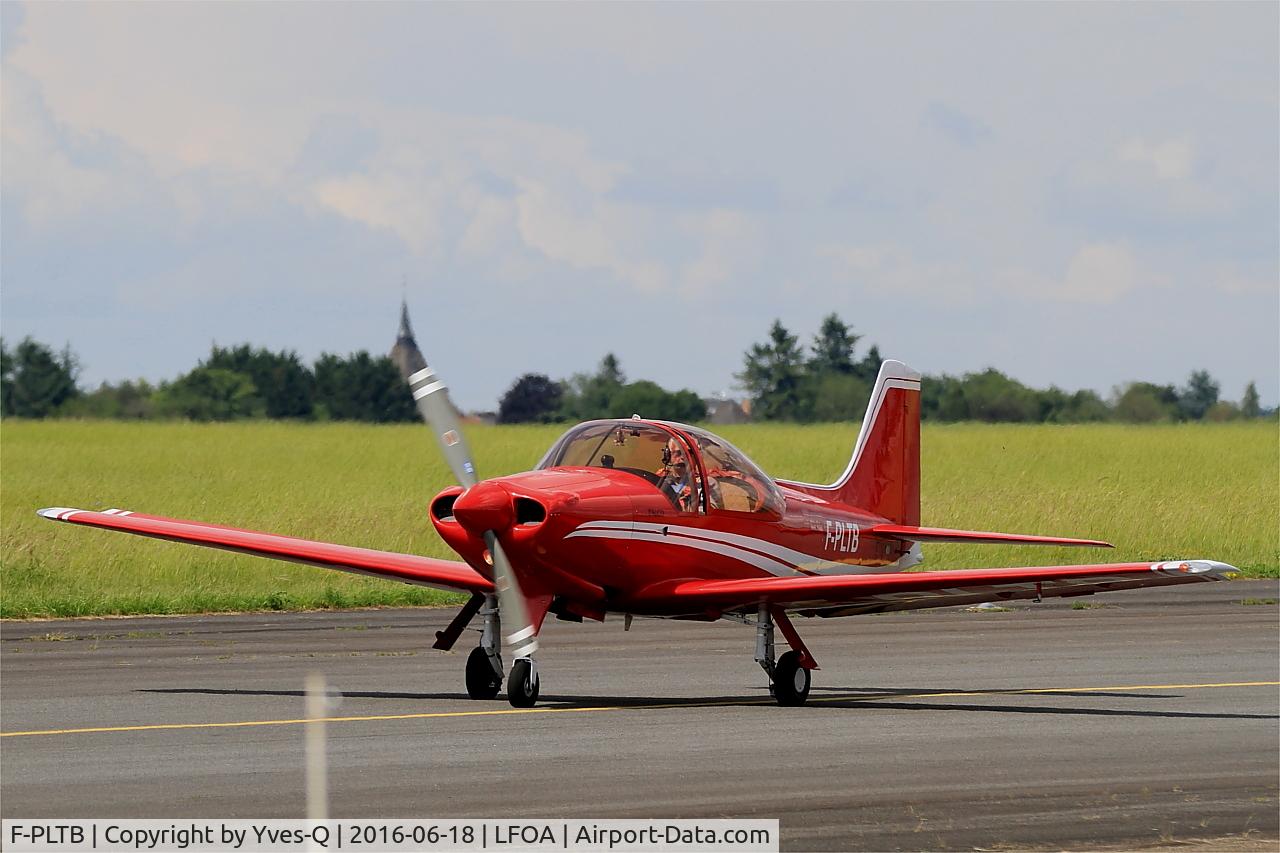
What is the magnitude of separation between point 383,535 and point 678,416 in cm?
3803

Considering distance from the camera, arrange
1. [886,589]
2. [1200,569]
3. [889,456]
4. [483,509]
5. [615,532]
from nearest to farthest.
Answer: [1200,569] → [483,509] → [615,532] → [886,589] → [889,456]

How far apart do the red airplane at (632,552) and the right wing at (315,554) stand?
0.06 feet

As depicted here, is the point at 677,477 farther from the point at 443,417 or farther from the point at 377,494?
the point at 377,494

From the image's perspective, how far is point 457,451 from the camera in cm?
1306

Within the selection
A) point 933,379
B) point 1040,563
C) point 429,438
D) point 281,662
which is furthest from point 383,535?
point 933,379

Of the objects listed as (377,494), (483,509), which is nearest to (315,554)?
(483,509)

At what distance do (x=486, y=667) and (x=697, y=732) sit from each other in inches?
95.2

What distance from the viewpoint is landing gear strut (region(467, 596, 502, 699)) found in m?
13.7

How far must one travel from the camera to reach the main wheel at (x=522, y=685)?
13.0 m

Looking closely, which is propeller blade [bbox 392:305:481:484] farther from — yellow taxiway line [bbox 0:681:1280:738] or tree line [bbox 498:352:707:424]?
tree line [bbox 498:352:707:424]

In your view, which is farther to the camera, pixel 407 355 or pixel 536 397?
pixel 536 397

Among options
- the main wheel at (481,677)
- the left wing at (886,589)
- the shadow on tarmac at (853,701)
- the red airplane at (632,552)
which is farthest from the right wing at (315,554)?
the left wing at (886,589)

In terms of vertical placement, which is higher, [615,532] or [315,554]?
[615,532]

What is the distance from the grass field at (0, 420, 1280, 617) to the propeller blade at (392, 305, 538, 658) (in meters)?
10.3
